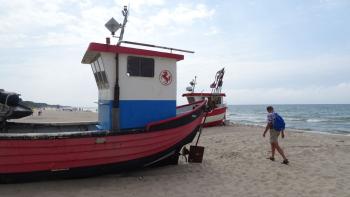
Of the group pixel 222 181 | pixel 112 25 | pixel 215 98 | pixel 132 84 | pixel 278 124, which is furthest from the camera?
pixel 215 98

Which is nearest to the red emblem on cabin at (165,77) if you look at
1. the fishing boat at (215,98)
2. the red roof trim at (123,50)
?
the red roof trim at (123,50)

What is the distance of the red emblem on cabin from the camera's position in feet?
30.0

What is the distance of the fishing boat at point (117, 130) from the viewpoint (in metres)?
7.52

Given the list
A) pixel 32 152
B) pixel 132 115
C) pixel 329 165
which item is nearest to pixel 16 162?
pixel 32 152

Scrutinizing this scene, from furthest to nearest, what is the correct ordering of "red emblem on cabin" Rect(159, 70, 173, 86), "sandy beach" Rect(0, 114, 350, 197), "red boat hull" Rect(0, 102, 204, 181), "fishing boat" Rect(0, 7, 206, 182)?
"red emblem on cabin" Rect(159, 70, 173, 86) → "fishing boat" Rect(0, 7, 206, 182) → "red boat hull" Rect(0, 102, 204, 181) → "sandy beach" Rect(0, 114, 350, 197)

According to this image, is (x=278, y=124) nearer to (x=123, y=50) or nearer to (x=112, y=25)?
(x=123, y=50)

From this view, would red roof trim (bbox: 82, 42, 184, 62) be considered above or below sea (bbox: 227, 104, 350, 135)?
above

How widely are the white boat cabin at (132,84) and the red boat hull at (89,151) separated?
16.9 inches

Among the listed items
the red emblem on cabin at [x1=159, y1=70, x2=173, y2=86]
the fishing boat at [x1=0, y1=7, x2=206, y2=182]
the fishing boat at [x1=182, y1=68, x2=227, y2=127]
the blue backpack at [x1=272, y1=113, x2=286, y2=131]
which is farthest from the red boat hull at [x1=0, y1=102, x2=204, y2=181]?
the fishing boat at [x1=182, y1=68, x2=227, y2=127]

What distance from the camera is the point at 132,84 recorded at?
28.5ft

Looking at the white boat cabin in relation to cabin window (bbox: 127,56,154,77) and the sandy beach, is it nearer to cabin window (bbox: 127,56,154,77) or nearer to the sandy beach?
cabin window (bbox: 127,56,154,77)

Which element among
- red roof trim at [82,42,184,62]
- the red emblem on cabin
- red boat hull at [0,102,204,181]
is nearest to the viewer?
red boat hull at [0,102,204,181]

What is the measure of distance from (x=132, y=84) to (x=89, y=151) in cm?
187

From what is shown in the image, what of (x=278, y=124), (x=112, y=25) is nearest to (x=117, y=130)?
(x=112, y=25)
